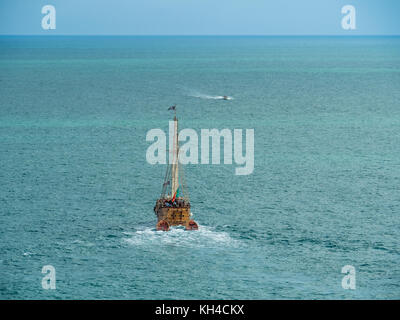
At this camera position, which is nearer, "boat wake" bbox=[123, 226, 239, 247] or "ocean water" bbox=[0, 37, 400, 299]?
"ocean water" bbox=[0, 37, 400, 299]

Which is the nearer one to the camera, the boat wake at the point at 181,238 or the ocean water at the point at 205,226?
the ocean water at the point at 205,226

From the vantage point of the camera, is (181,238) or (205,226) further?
(205,226)

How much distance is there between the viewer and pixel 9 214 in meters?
120

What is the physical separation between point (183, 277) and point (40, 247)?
74.1 ft

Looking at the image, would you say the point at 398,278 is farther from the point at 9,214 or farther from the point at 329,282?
the point at 9,214

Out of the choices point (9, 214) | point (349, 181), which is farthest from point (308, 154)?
point (9, 214)

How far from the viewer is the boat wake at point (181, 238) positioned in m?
107

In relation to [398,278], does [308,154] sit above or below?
above

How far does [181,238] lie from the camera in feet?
358

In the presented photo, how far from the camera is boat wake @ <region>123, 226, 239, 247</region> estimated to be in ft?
350

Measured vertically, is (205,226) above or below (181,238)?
above

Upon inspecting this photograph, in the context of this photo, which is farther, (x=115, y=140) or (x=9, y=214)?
(x=115, y=140)

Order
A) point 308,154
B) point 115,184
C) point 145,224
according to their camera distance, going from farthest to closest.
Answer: point 308,154
point 115,184
point 145,224
